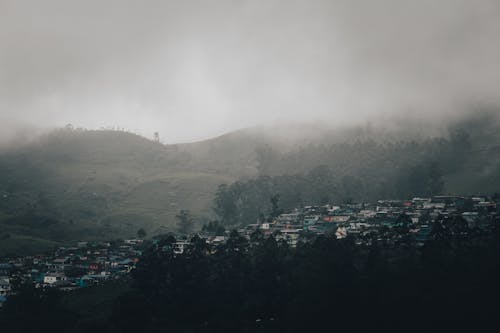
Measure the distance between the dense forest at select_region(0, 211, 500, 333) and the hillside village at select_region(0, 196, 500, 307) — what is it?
643 cm

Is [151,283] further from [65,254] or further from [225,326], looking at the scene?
[65,254]

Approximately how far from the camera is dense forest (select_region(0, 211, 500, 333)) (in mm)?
82938

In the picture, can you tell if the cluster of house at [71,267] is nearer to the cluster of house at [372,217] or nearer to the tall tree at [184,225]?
the cluster of house at [372,217]

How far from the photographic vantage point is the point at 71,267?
404ft

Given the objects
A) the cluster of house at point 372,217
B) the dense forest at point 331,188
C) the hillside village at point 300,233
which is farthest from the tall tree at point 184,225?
the cluster of house at point 372,217

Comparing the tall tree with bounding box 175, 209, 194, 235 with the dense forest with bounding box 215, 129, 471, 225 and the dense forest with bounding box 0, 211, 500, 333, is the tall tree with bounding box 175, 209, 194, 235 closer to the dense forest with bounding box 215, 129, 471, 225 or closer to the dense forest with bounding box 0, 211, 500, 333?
the dense forest with bounding box 215, 129, 471, 225

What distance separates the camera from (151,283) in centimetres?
9819

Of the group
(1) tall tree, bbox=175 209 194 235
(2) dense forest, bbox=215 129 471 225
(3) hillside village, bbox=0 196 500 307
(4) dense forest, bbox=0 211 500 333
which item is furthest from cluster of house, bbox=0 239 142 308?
(2) dense forest, bbox=215 129 471 225

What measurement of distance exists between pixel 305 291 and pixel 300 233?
4433cm

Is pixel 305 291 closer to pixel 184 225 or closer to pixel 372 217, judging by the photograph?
pixel 372 217

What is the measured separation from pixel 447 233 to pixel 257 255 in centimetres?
2477

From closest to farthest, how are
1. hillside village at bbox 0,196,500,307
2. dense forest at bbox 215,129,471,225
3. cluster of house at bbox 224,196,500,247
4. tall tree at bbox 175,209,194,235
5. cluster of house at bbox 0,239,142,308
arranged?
hillside village at bbox 0,196,500,307, cluster of house at bbox 0,239,142,308, cluster of house at bbox 224,196,500,247, tall tree at bbox 175,209,194,235, dense forest at bbox 215,129,471,225

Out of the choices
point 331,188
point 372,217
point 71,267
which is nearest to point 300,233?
point 372,217

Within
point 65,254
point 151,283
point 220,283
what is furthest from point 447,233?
point 65,254
